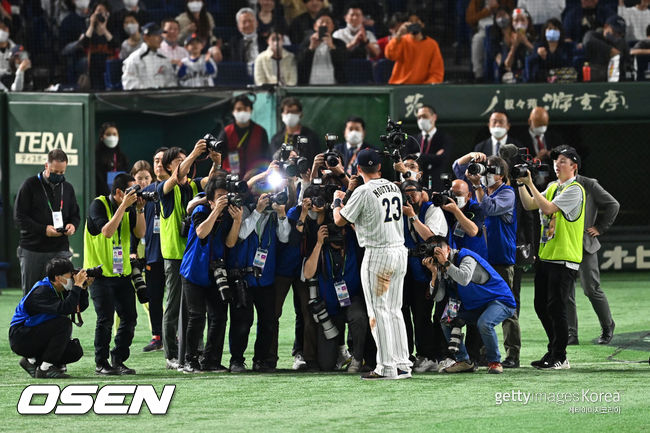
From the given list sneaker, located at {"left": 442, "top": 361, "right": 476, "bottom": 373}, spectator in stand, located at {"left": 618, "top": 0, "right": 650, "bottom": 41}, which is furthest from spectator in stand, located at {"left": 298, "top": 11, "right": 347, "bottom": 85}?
sneaker, located at {"left": 442, "top": 361, "right": 476, "bottom": 373}

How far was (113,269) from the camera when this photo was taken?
30.9 feet

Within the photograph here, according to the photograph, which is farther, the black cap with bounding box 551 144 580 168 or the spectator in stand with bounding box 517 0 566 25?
the spectator in stand with bounding box 517 0 566 25

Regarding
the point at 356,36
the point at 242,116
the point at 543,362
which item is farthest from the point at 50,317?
the point at 356,36

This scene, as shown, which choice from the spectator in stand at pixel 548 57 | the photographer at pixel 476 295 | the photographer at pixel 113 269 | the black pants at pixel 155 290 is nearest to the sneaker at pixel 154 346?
the black pants at pixel 155 290

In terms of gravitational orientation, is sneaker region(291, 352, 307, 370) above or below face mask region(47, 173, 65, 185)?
below

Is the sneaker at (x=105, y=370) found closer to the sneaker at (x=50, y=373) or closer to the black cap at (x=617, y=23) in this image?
the sneaker at (x=50, y=373)

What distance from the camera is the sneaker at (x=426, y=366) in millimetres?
9422

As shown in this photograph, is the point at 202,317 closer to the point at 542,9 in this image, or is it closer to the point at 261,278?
the point at 261,278

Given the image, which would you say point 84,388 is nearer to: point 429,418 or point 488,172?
point 429,418

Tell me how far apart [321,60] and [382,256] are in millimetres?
7476

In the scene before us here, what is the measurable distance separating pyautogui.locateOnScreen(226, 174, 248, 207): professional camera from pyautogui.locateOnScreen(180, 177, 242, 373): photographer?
0.04 metres

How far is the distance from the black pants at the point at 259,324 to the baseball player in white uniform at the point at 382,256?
3.52ft

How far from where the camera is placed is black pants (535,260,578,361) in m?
9.42

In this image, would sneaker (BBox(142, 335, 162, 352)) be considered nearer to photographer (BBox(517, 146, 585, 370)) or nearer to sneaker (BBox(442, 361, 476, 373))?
sneaker (BBox(442, 361, 476, 373))
